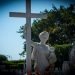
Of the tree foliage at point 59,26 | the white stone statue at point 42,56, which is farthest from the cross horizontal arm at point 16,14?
the tree foliage at point 59,26

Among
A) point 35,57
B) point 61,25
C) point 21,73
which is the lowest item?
point 21,73

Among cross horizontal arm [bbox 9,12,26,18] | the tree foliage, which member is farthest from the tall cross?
the tree foliage

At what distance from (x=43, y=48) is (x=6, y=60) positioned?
1346 mm

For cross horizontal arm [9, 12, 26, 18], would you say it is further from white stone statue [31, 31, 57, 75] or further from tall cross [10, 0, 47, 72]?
white stone statue [31, 31, 57, 75]

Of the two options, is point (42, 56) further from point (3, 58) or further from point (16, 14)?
point (3, 58)

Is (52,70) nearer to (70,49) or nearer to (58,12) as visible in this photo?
(70,49)

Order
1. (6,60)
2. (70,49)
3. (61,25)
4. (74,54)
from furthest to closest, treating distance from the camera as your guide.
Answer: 1. (61,25)
2. (6,60)
3. (70,49)
4. (74,54)

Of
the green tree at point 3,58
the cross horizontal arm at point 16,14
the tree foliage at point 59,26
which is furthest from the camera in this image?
the tree foliage at point 59,26

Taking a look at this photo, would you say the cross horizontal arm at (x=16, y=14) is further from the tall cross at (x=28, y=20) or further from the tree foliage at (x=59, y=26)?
the tree foliage at (x=59, y=26)

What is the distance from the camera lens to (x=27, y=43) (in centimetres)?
445

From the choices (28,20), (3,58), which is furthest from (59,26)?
(28,20)

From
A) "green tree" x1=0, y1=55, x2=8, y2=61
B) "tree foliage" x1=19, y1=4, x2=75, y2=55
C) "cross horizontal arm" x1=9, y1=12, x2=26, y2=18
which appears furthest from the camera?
"tree foliage" x1=19, y1=4, x2=75, y2=55

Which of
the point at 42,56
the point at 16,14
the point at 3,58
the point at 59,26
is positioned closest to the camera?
the point at 42,56

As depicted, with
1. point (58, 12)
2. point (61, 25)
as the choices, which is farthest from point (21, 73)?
point (58, 12)
